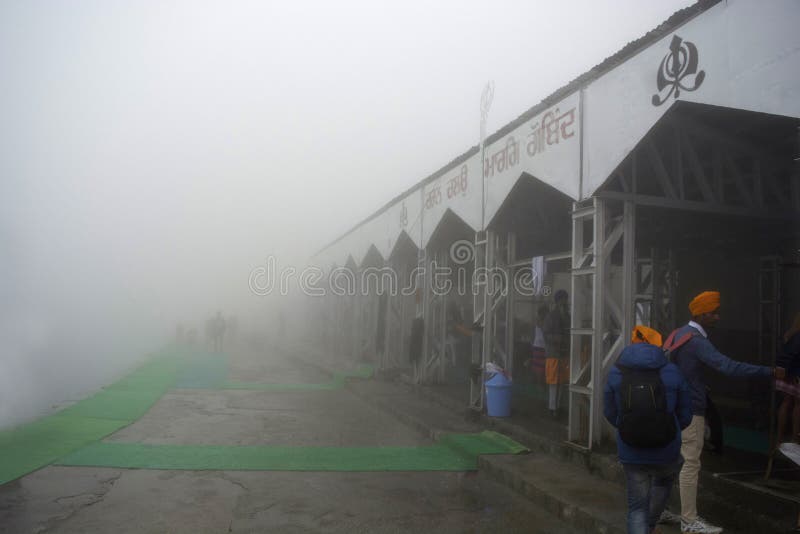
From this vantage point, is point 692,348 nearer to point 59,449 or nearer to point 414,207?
point 59,449

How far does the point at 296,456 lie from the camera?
24.4 ft

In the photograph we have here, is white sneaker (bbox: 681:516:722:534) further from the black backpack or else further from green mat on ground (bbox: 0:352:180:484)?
green mat on ground (bbox: 0:352:180:484)

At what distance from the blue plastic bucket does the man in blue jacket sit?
5.21 metres

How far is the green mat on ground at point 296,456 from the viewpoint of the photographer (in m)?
6.89

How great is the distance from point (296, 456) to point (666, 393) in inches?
210

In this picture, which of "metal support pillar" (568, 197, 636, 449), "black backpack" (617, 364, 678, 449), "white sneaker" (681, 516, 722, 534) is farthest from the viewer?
"metal support pillar" (568, 197, 636, 449)

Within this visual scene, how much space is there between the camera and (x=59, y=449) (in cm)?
738

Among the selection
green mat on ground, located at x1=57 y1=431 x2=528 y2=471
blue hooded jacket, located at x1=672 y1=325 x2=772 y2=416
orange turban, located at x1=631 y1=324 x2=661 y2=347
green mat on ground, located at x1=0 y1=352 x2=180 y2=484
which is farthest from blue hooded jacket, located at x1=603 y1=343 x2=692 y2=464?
green mat on ground, located at x1=0 y1=352 x2=180 y2=484

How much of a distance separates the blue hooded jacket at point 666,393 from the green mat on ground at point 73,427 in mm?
6268

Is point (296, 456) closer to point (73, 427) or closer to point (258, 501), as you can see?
point (258, 501)

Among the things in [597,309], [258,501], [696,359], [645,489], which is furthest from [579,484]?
[258,501]

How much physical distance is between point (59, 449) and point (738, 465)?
8.34 m

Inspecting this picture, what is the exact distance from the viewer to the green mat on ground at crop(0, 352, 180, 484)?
6789 mm

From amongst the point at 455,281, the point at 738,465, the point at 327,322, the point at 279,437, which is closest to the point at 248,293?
the point at 327,322
